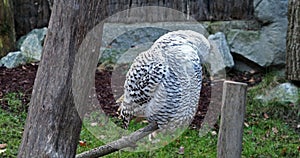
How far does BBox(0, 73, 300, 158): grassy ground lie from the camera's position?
467 centimetres

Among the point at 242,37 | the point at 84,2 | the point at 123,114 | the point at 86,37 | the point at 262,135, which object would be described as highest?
the point at 84,2

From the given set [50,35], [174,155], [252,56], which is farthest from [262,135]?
[50,35]

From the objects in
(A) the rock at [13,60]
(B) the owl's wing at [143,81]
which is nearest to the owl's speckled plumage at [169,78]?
(B) the owl's wing at [143,81]

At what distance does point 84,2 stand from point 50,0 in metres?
4.87

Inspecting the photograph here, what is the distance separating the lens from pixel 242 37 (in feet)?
23.0

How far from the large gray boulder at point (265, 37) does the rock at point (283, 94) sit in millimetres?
1031

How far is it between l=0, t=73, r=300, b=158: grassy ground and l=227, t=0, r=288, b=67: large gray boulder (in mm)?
1197

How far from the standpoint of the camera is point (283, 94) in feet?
18.8

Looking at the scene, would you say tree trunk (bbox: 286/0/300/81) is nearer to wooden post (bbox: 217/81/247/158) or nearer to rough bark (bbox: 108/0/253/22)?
rough bark (bbox: 108/0/253/22)

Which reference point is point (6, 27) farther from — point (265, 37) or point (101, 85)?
point (265, 37)

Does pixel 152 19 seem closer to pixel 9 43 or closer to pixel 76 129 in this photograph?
pixel 9 43

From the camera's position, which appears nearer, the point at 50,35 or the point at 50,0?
the point at 50,35

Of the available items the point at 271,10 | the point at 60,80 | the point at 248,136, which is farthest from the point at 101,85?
the point at 60,80

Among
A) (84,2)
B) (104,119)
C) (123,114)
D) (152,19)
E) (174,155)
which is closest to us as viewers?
(84,2)
